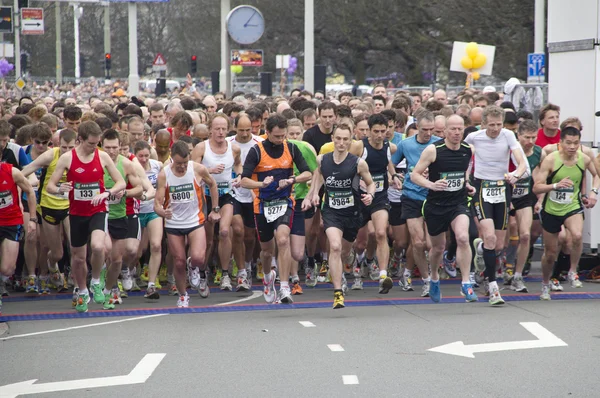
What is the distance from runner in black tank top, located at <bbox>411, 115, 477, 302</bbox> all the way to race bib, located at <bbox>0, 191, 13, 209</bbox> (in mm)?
4094

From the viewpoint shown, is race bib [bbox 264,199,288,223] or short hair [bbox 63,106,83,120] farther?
short hair [bbox 63,106,83,120]

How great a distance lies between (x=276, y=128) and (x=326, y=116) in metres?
1.96

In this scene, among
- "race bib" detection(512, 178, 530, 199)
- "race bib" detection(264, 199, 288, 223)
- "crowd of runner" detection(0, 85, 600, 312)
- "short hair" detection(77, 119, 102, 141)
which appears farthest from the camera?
"race bib" detection(512, 178, 530, 199)

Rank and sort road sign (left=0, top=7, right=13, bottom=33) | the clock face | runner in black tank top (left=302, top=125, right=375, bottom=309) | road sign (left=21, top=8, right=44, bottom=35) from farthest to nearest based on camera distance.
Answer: road sign (left=21, top=8, right=44, bottom=35), road sign (left=0, top=7, right=13, bottom=33), the clock face, runner in black tank top (left=302, top=125, right=375, bottom=309)

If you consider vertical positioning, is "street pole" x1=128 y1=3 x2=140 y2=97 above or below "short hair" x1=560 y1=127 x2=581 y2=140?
above

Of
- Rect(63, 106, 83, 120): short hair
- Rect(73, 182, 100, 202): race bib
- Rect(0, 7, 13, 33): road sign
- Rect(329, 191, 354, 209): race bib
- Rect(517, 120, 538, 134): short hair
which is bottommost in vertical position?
Rect(329, 191, 354, 209): race bib

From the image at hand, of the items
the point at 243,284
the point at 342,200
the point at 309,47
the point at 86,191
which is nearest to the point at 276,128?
the point at 342,200

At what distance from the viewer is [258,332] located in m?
9.96

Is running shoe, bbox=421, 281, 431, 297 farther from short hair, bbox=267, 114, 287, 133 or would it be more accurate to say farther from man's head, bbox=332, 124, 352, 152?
short hair, bbox=267, 114, 287, 133

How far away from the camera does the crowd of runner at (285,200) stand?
1141 centimetres

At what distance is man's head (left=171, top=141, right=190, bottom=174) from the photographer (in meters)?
11.7

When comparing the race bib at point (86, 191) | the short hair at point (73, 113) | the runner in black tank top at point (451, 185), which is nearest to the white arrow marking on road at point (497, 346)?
the runner in black tank top at point (451, 185)

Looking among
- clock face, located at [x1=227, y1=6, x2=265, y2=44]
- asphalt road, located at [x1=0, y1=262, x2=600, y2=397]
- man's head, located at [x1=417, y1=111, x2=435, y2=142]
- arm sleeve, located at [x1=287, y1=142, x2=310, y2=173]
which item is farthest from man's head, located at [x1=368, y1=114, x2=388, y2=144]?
clock face, located at [x1=227, y1=6, x2=265, y2=44]

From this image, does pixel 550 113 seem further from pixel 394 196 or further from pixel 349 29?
pixel 349 29
